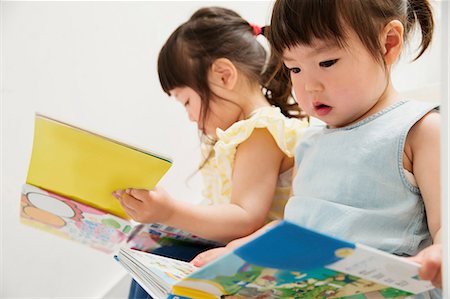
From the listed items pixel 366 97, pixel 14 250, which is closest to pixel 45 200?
pixel 14 250

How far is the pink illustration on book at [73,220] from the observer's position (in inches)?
36.3

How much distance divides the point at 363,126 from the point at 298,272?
0.96 ft

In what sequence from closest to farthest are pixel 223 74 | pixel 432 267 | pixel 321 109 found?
1. pixel 432 267
2. pixel 321 109
3. pixel 223 74

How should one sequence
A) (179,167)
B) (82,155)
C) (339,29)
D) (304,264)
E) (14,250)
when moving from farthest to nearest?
(179,167)
(14,250)
(82,155)
(339,29)
(304,264)

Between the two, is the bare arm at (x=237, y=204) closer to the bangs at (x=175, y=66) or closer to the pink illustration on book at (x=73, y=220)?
the pink illustration on book at (x=73, y=220)

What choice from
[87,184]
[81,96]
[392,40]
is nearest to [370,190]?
[392,40]

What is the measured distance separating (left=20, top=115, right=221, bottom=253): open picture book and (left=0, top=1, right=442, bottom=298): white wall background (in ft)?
0.66

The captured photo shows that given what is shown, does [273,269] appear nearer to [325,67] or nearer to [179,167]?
[325,67]

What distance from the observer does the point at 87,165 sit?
85 centimetres

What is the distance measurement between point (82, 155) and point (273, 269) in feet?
1.41

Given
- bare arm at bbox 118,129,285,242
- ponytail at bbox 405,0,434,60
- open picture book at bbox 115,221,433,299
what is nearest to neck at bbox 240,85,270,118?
bare arm at bbox 118,129,285,242

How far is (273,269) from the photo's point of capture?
1.63ft

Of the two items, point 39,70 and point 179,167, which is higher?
point 39,70

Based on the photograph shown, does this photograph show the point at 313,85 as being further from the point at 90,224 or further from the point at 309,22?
the point at 90,224
